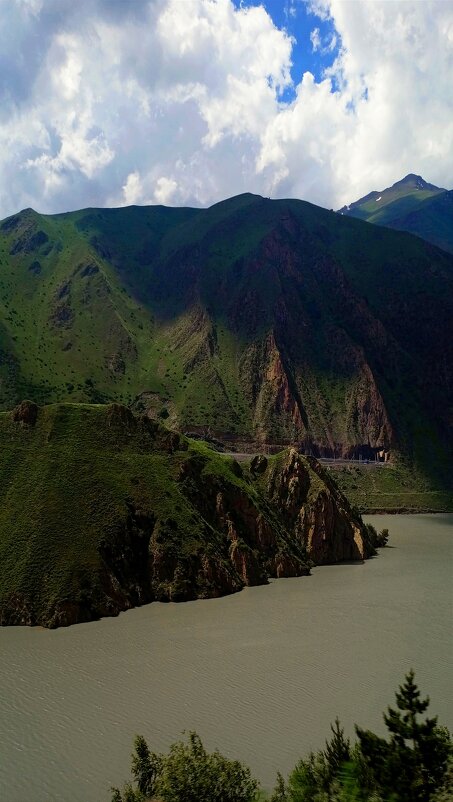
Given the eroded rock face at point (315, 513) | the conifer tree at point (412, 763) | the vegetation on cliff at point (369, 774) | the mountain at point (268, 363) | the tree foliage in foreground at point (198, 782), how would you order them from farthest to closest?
the mountain at point (268, 363) < the eroded rock face at point (315, 513) < the tree foliage in foreground at point (198, 782) < the vegetation on cliff at point (369, 774) < the conifer tree at point (412, 763)

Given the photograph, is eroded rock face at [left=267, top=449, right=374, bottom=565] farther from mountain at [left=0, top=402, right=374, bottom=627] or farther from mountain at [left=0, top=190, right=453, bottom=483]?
mountain at [left=0, top=190, right=453, bottom=483]

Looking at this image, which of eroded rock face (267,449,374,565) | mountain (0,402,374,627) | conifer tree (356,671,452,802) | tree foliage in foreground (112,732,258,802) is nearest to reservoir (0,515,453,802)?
mountain (0,402,374,627)

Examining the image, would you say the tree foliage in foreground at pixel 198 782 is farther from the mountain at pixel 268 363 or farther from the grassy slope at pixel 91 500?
the mountain at pixel 268 363

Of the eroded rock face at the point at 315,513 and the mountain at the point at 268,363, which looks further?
the mountain at the point at 268,363

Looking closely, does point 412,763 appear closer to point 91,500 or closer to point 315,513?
point 91,500

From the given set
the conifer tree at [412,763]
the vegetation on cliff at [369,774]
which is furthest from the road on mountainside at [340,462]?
the conifer tree at [412,763]
